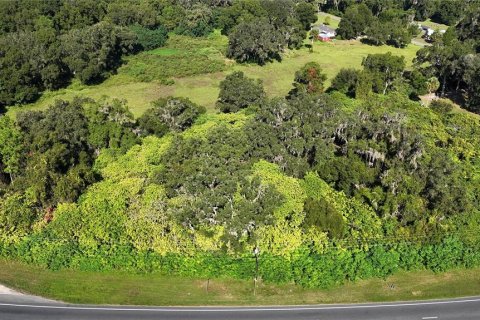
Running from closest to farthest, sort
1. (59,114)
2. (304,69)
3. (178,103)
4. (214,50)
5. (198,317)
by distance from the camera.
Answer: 1. (198,317)
2. (59,114)
3. (178,103)
4. (304,69)
5. (214,50)

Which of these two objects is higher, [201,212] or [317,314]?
[201,212]

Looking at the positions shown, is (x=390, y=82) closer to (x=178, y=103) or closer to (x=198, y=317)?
(x=178, y=103)

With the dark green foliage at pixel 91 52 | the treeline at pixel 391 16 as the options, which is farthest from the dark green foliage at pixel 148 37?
the treeline at pixel 391 16

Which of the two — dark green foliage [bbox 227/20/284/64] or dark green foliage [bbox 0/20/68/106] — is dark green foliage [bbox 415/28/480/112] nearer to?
dark green foliage [bbox 227/20/284/64]

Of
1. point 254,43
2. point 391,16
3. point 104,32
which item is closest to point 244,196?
point 254,43

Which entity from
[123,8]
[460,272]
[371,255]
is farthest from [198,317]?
[123,8]

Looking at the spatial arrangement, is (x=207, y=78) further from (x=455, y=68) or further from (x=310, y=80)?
(x=455, y=68)

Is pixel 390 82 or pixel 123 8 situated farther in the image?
pixel 123 8

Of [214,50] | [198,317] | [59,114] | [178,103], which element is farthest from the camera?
[214,50]
